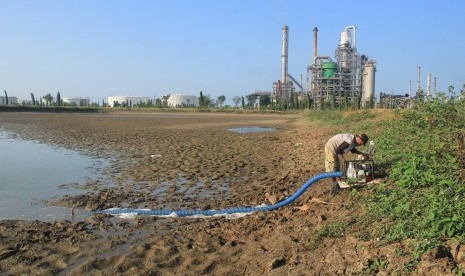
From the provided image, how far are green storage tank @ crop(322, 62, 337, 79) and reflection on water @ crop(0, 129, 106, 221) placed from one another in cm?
5555

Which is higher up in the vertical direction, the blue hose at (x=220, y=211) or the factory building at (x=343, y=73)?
the factory building at (x=343, y=73)

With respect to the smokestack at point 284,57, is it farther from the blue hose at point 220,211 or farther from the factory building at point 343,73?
the blue hose at point 220,211

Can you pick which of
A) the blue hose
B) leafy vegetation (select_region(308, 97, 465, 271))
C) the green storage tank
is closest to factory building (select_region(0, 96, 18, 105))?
the green storage tank

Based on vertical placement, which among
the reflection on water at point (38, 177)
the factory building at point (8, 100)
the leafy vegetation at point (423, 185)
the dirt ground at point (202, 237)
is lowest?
the reflection on water at point (38, 177)

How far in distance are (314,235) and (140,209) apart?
3.85m

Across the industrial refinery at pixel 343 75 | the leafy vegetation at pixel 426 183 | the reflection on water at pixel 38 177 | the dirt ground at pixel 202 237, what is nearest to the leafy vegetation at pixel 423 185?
the leafy vegetation at pixel 426 183

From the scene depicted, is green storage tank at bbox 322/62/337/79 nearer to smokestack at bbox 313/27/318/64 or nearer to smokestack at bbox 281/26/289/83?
smokestack at bbox 313/27/318/64

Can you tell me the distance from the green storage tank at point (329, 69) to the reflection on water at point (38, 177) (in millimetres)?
55549

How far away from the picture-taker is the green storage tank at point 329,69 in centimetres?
6712

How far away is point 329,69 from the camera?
67438mm

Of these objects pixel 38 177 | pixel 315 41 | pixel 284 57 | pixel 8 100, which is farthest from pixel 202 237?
pixel 8 100

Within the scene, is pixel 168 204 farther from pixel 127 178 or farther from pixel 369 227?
pixel 369 227

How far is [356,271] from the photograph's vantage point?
4.15 metres

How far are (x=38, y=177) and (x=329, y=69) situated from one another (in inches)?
2411
